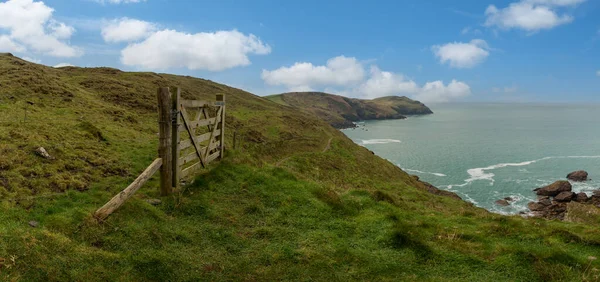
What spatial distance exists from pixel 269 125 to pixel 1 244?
43.7m

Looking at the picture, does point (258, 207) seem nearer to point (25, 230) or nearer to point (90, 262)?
point (90, 262)

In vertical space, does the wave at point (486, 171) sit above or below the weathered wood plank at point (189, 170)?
below

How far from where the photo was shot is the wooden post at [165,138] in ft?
40.5

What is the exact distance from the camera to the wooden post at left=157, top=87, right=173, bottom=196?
40.5 ft

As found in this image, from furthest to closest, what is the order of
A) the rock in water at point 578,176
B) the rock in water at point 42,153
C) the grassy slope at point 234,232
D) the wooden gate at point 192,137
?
the rock in water at point 578,176 < the rock in water at point 42,153 < the wooden gate at point 192,137 < the grassy slope at point 234,232

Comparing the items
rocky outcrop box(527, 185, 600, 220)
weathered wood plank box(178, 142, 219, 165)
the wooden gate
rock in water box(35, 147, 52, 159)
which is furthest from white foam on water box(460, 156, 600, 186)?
rock in water box(35, 147, 52, 159)

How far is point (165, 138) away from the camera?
12.6m

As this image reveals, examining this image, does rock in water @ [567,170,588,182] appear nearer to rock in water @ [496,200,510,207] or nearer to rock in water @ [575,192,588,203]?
rock in water @ [575,192,588,203]

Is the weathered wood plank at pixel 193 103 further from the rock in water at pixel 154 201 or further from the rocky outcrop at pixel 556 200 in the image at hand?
the rocky outcrop at pixel 556 200

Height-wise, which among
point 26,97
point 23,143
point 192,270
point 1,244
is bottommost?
point 192,270

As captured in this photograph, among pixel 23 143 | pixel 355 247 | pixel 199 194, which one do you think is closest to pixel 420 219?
pixel 355 247

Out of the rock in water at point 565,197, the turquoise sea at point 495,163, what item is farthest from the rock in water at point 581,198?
the turquoise sea at point 495,163

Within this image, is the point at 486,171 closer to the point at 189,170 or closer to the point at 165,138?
the point at 189,170

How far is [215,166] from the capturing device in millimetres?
16203
